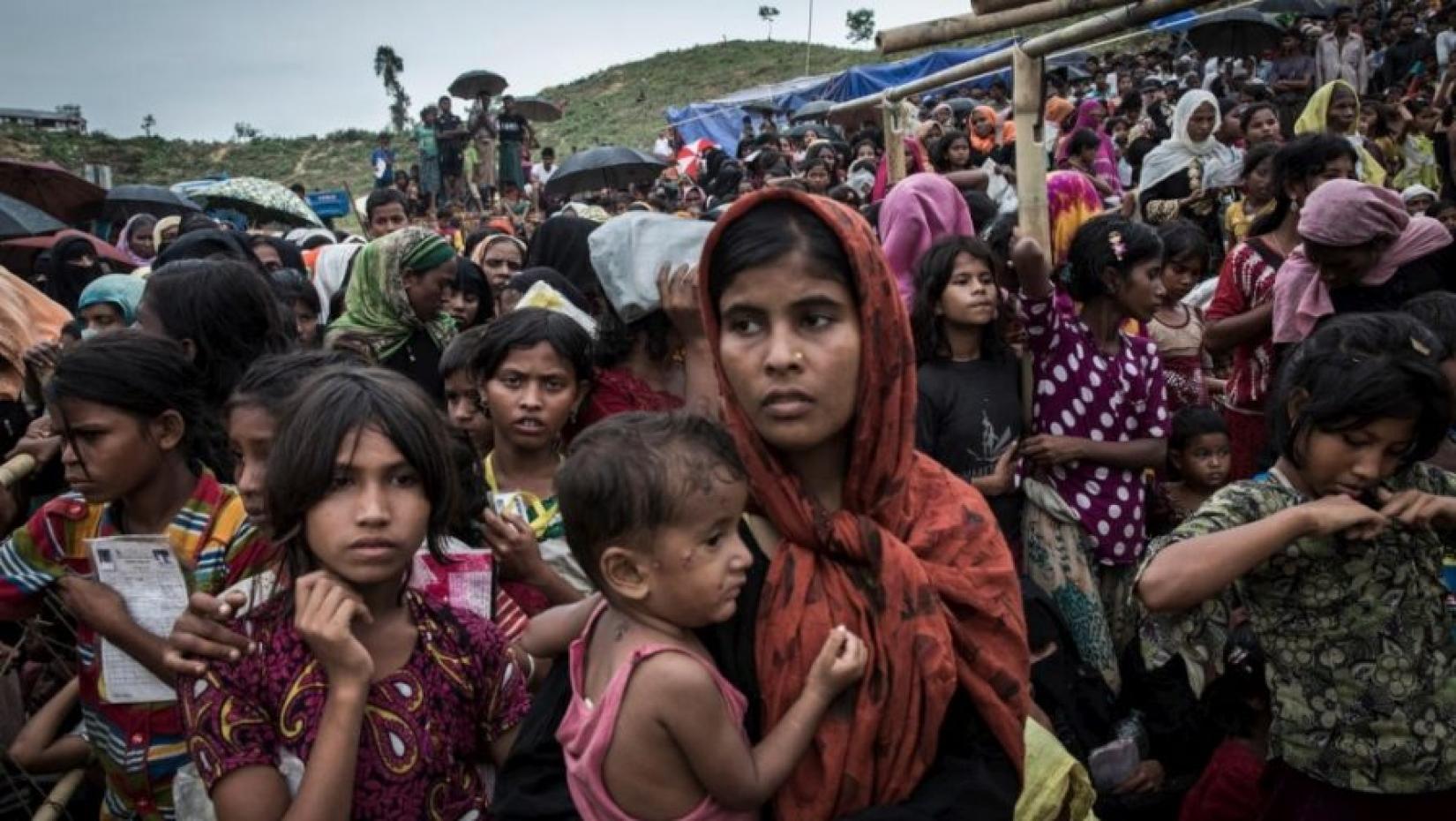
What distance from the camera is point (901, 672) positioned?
60.2 inches

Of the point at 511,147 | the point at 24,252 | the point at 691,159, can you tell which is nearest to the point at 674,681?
the point at 24,252

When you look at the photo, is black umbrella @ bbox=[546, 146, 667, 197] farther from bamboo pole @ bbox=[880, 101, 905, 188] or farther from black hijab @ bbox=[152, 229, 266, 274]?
black hijab @ bbox=[152, 229, 266, 274]

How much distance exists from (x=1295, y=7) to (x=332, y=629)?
897 inches

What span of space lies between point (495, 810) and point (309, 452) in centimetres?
67

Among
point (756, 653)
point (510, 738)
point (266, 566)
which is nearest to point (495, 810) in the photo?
point (510, 738)

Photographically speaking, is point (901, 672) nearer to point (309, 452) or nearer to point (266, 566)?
point (309, 452)

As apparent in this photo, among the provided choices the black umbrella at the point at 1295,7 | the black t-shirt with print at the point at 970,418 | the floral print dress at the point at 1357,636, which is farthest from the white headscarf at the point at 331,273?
the black umbrella at the point at 1295,7

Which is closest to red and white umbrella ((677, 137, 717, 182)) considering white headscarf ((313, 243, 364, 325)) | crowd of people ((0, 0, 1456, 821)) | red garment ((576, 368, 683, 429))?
white headscarf ((313, 243, 364, 325))

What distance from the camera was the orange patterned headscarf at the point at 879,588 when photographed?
153 cm

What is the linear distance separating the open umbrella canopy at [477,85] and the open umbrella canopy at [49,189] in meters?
8.89

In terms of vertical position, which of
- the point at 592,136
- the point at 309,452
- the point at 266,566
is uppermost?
the point at 592,136

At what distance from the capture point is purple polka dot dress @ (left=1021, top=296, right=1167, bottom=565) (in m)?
3.62

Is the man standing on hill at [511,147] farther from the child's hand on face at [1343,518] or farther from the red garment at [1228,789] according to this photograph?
the child's hand on face at [1343,518]

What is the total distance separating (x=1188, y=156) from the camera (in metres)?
8.30
